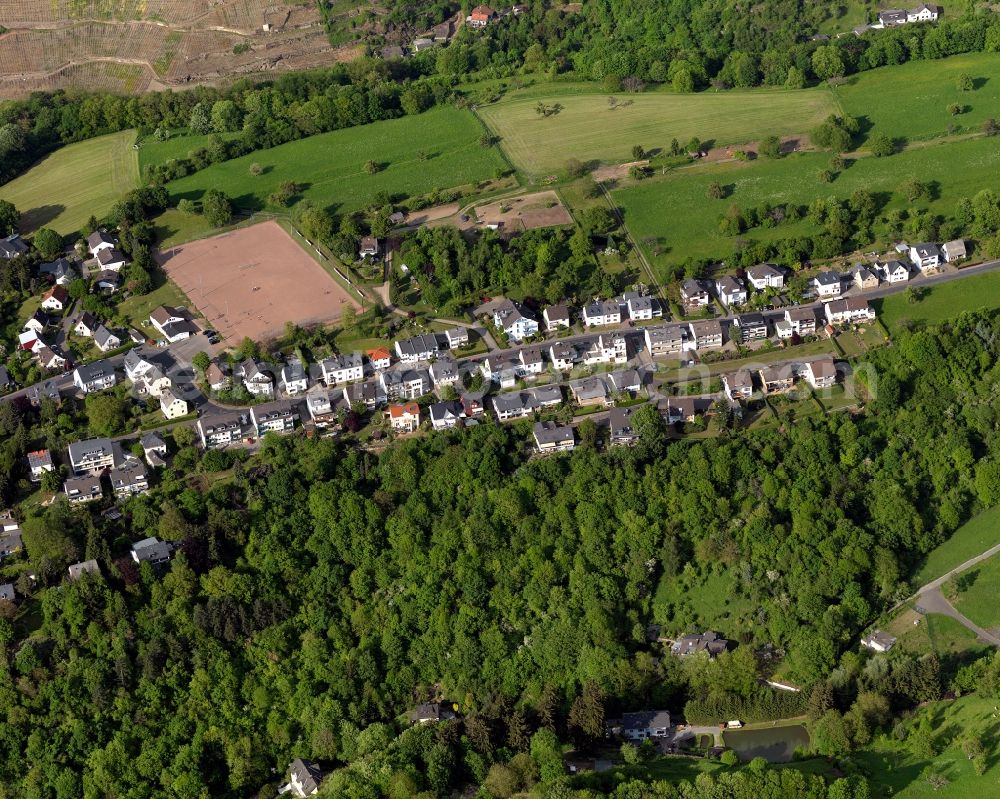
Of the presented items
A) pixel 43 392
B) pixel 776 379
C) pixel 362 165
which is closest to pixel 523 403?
pixel 776 379

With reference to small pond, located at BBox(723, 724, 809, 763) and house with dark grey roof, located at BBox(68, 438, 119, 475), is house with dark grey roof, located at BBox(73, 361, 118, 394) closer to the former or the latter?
house with dark grey roof, located at BBox(68, 438, 119, 475)

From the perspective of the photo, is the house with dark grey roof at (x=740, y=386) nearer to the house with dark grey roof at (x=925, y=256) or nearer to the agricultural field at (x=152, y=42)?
the house with dark grey roof at (x=925, y=256)

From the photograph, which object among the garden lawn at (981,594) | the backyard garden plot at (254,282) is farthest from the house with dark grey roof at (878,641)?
the backyard garden plot at (254,282)

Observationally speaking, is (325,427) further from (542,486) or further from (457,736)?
(457,736)

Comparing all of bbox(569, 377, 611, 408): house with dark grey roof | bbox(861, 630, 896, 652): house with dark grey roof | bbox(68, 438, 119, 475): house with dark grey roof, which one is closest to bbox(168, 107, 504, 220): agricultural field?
bbox(569, 377, 611, 408): house with dark grey roof

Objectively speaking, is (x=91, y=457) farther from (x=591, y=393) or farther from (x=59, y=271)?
(x=591, y=393)

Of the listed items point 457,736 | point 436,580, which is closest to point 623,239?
point 436,580
